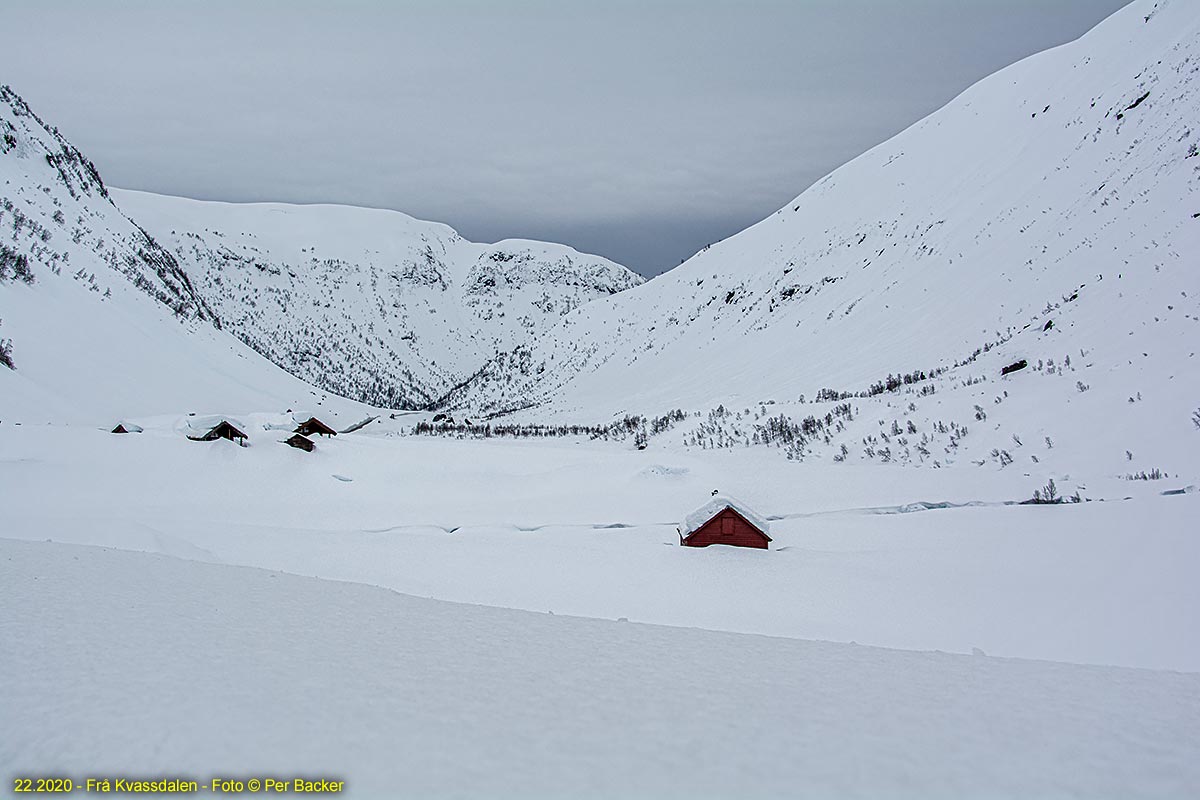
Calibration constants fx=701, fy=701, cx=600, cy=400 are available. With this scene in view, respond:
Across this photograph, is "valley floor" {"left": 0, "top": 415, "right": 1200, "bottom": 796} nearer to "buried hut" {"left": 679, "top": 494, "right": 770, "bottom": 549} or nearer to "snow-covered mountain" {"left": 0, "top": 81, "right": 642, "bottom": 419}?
"buried hut" {"left": 679, "top": 494, "right": 770, "bottom": 549}

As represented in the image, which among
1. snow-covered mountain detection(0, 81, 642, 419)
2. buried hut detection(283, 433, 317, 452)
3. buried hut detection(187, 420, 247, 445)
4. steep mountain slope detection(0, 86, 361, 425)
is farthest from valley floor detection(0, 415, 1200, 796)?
snow-covered mountain detection(0, 81, 642, 419)

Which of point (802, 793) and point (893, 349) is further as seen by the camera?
point (893, 349)

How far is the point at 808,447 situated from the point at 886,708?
12969mm

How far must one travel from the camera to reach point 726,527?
10469 millimetres

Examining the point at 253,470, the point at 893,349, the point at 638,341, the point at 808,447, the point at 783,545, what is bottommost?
the point at 783,545

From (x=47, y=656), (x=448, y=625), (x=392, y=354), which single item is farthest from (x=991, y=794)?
(x=392, y=354)

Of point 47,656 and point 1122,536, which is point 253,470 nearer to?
point 47,656

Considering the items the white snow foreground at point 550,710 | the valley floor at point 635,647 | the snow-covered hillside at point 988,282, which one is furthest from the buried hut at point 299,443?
the white snow foreground at point 550,710

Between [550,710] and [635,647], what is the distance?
1.41 meters

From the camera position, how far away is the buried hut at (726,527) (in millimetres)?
10344

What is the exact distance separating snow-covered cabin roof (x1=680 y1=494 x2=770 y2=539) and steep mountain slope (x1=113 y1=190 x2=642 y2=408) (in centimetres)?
7425

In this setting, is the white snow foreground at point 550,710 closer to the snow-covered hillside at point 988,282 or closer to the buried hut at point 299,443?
the snow-covered hillside at point 988,282

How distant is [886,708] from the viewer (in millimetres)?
3568

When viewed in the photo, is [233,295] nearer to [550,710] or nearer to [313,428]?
[313,428]
